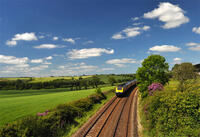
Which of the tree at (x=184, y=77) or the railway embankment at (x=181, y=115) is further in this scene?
the tree at (x=184, y=77)

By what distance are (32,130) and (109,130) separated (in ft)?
25.1

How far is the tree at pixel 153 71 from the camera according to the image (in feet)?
70.2

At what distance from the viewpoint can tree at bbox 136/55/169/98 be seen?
70.2ft

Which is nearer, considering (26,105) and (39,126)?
(39,126)

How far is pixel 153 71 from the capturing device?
70.6ft

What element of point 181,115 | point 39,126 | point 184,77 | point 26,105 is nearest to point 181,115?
point 181,115

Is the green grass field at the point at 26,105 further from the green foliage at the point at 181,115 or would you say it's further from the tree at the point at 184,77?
the tree at the point at 184,77

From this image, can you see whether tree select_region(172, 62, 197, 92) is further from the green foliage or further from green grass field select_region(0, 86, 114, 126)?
green grass field select_region(0, 86, 114, 126)

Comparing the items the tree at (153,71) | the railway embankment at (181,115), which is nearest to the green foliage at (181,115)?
the railway embankment at (181,115)

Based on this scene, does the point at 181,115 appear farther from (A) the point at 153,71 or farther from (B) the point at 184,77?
(B) the point at 184,77

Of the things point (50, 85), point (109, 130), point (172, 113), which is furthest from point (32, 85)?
point (172, 113)

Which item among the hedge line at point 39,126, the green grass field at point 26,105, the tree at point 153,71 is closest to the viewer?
the hedge line at point 39,126

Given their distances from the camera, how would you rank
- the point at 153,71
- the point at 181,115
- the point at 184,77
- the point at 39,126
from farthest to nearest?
the point at 184,77, the point at 153,71, the point at 39,126, the point at 181,115

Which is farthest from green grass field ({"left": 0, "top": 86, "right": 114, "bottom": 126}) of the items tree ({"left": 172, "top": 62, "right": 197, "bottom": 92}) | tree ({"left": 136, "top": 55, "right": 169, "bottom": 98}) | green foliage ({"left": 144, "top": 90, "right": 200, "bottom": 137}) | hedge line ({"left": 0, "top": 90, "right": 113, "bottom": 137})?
tree ({"left": 172, "top": 62, "right": 197, "bottom": 92})
